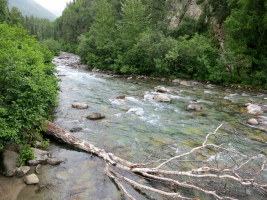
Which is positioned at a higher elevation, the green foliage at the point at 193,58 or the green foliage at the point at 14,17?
the green foliage at the point at 14,17

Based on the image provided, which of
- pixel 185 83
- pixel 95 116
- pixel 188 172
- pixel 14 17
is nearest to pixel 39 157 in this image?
pixel 95 116

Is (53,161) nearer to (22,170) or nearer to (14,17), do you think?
(22,170)

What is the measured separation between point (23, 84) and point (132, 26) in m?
29.4

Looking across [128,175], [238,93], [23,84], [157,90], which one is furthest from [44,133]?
[238,93]

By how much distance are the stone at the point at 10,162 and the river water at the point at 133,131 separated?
934mm

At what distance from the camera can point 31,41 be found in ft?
47.4

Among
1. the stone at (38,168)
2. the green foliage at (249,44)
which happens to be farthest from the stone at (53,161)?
the green foliage at (249,44)

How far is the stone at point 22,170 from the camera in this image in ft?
22.0

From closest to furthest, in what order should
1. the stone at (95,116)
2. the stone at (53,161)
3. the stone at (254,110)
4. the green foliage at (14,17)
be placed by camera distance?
the stone at (53,161), the stone at (95,116), the stone at (254,110), the green foliage at (14,17)

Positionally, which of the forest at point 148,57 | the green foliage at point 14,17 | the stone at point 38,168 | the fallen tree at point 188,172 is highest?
the green foliage at point 14,17

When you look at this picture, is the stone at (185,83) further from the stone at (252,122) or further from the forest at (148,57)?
the stone at (252,122)

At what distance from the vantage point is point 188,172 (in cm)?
605

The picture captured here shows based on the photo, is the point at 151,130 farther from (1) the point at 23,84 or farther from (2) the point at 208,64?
(2) the point at 208,64

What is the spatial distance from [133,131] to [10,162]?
5.92 m
